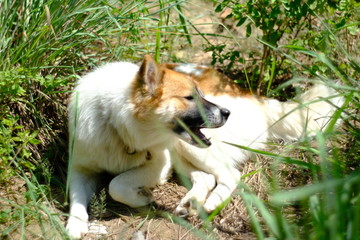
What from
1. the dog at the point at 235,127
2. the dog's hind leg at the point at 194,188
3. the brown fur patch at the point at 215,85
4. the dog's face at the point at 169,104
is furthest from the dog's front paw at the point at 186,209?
the brown fur patch at the point at 215,85

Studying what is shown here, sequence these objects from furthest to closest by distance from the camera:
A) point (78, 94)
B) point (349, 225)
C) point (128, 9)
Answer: point (128, 9), point (78, 94), point (349, 225)

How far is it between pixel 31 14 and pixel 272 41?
6.67 ft

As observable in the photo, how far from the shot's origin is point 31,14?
3.73 meters

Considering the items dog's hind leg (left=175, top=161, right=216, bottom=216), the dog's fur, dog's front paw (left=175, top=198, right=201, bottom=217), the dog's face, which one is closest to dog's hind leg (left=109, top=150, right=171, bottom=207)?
the dog's fur

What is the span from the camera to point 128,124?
128 inches

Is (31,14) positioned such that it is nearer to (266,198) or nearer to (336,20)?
(266,198)

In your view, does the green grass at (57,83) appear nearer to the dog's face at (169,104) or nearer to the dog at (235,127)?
the dog at (235,127)

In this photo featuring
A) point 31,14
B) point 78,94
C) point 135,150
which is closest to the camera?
point 78,94

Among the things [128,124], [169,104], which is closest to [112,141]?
[128,124]

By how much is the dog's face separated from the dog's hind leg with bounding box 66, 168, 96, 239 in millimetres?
679

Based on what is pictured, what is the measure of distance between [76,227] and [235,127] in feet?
4.99

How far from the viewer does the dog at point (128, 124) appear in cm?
322

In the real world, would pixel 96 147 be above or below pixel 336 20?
below

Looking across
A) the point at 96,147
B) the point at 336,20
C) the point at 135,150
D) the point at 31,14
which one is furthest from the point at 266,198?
the point at 31,14
